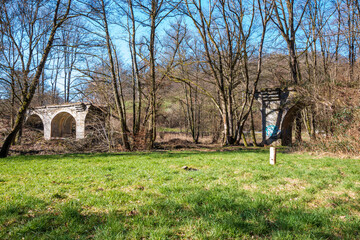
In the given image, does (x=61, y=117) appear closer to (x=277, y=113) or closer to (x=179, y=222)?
(x=277, y=113)

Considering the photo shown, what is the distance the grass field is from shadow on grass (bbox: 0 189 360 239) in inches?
0.5

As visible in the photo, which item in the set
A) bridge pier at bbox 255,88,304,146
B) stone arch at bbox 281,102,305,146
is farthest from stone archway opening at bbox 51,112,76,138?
stone arch at bbox 281,102,305,146

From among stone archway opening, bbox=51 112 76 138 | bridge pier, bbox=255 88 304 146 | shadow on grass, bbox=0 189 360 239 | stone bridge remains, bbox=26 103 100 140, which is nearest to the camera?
shadow on grass, bbox=0 189 360 239

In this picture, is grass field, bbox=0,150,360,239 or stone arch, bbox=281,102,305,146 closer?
grass field, bbox=0,150,360,239

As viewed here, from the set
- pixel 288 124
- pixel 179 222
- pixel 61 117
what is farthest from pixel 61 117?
pixel 179 222

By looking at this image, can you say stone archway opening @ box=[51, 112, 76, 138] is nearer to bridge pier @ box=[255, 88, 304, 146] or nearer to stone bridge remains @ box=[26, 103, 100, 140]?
stone bridge remains @ box=[26, 103, 100, 140]

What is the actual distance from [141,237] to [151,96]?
12.8 m

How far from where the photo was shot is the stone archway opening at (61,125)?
25484 millimetres

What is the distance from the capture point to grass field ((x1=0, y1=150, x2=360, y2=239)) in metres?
2.87

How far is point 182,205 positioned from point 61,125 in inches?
1058

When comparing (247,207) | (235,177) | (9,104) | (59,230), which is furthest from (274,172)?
(9,104)

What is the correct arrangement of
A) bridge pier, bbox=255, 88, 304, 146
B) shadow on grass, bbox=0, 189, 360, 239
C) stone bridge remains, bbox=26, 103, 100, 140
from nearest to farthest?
shadow on grass, bbox=0, 189, 360, 239
bridge pier, bbox=255, 88, 304, 146
stone bridge remains, bbox=26, 103, 100, 140

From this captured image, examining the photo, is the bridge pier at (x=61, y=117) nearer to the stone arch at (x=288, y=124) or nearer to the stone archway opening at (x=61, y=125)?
the stone archway opening at (x=61, y=125)

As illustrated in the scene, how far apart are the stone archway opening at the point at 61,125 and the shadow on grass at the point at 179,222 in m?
23.1
